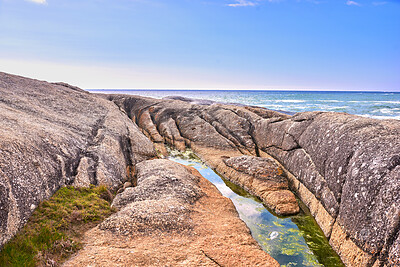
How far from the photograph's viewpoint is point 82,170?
38.0 ft

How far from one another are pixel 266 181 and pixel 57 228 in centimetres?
1132

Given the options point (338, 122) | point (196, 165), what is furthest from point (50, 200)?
point (338, 122)

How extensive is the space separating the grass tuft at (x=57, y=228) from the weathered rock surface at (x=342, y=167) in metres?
9.15

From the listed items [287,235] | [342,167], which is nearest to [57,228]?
[287,235]

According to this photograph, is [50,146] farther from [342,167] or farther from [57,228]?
[342,167]

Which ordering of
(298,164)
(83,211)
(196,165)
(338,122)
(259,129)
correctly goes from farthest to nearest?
(259,129) < (196,165) < (298,164) < (338,122) < (83,211)

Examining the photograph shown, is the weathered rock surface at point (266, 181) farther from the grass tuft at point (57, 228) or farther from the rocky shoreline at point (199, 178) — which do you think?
the grass tuft at point (57, 228)

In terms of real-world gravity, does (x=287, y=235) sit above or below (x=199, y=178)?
below

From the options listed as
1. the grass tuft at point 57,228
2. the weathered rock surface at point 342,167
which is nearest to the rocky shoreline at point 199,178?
the weathered rock surface at point 342,167

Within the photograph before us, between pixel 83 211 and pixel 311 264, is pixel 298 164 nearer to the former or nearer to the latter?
pixel 311 264

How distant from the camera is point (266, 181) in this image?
14594 millimetres

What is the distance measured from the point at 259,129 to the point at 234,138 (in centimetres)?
267

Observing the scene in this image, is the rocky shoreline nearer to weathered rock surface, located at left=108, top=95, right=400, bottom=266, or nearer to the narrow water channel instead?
weathered rock surface, located at left=108, top=95, right=400, bottom=266

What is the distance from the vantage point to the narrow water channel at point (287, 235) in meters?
8.88
